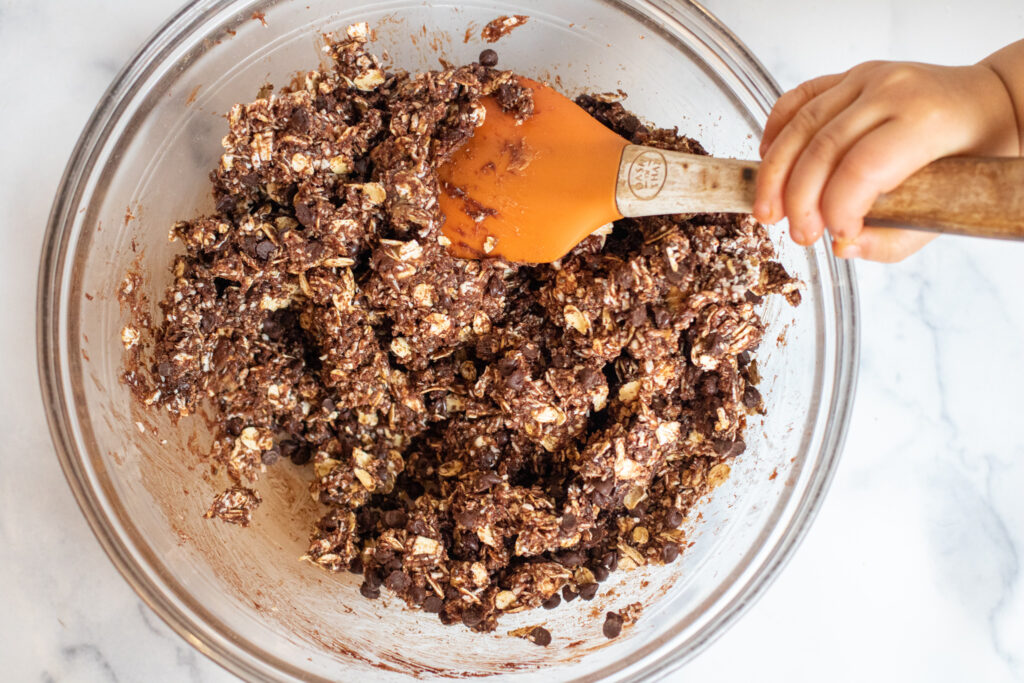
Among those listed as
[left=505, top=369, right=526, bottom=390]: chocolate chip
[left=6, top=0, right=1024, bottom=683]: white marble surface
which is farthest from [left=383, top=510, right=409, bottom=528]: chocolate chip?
[left=6, top=0, right=1024, bottom=683]: white marble surface

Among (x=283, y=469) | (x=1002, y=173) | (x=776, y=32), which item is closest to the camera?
(x=1002, y=173)

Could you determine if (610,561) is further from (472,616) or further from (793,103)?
(793,103)

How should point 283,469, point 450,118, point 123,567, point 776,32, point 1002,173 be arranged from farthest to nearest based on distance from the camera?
point 776,32 → point 283,469 → point 123,567 → point 450,118 → point 1002,173

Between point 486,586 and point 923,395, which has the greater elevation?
point 923,395

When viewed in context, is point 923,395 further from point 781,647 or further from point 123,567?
point 123,567

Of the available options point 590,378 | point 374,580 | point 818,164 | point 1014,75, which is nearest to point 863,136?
point 818,164

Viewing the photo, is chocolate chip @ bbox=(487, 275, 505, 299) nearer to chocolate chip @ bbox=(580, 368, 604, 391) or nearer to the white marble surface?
chocolate chip @ bbox=(580, 368, 604, 391)

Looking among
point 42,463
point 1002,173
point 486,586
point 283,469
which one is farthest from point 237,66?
point 1002,173
